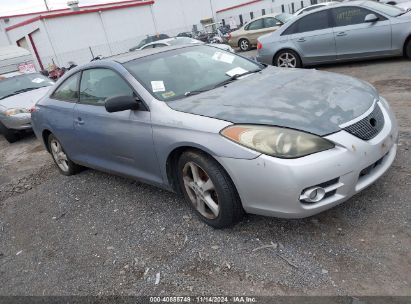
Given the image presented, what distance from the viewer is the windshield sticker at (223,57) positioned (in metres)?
4.01

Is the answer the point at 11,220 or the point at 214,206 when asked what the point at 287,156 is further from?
the point at 11,220

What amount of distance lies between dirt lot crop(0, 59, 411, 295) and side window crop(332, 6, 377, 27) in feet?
14.2

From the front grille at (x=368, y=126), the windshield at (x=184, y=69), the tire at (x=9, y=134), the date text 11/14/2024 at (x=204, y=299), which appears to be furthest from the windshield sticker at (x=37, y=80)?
the front grille at (x=368, y=126)

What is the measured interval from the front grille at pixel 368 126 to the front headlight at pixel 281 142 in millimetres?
252

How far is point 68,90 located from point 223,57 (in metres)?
1.91

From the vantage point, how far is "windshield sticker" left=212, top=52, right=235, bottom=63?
13.1 feet

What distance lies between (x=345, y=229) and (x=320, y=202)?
434 millimetres

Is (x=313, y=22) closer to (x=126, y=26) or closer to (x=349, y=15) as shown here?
(x=349, y=15)

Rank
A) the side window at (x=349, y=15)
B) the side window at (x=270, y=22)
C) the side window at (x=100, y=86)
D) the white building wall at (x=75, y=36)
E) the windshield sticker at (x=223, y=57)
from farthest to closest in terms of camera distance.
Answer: the white building wall at (x=75, y=36) < the side window at (x=270, y=22) < the side window at (x=349, y=15) < the windshield sticker at (x=223, y=57) < the side window at (x=100, y=86)

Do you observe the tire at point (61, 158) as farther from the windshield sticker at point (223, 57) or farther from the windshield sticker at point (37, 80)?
the windshield sticker at point (37, 80)

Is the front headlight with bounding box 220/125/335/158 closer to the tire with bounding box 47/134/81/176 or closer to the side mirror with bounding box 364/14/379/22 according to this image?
the tire with bounding box 47/134/81/176

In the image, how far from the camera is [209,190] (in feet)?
9.78

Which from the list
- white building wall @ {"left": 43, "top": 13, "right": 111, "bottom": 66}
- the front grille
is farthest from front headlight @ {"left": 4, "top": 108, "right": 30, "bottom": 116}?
white building wall @ {"left": 43, "top": 13, "right": 111, "bottom": 66}

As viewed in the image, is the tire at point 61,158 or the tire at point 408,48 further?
the tire at point 408,48
